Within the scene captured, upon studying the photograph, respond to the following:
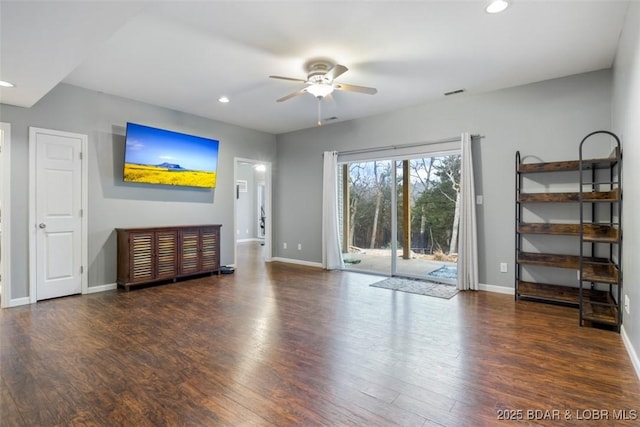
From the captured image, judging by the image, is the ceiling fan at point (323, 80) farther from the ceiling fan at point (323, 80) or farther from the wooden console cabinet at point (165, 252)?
the wooden console cabinet at point (165, 252)

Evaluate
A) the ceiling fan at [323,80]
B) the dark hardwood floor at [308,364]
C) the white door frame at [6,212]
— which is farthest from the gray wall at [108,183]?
the ceiling fan at [323,80]

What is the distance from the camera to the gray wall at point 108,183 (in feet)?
12.8

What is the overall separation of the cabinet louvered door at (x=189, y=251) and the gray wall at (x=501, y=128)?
10.3ft

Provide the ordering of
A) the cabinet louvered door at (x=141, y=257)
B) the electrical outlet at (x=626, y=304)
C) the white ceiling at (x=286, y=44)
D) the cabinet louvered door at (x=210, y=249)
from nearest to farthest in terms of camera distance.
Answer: the white ceiling at (x=286, y=44), the electrical outlet at (x=626, y=304), the cabinet louvered door at (x=141, y=257), the cabinet louvered door at (x=210, y=249)

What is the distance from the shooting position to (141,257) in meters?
4.68

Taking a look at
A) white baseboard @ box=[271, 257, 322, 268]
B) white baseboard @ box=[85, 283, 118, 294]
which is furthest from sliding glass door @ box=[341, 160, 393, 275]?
white baseboard @ box=[85, 283, 118, 294]

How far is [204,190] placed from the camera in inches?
232

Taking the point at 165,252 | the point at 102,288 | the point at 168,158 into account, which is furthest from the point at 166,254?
the point at 168,158

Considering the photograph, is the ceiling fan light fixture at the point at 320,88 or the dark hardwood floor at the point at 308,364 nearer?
the dark hardwood floor at the point at 308,364

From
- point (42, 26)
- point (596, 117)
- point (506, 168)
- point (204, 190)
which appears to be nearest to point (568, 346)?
point (506, 168)

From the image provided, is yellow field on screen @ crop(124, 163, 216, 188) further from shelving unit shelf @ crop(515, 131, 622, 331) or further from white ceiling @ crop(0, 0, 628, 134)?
shelving unit shelf @ crop(515, 131, 622, 331)

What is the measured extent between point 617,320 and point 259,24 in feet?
14.0

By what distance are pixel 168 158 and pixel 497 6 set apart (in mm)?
4724

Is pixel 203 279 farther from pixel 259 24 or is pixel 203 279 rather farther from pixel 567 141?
pixel 567 141
